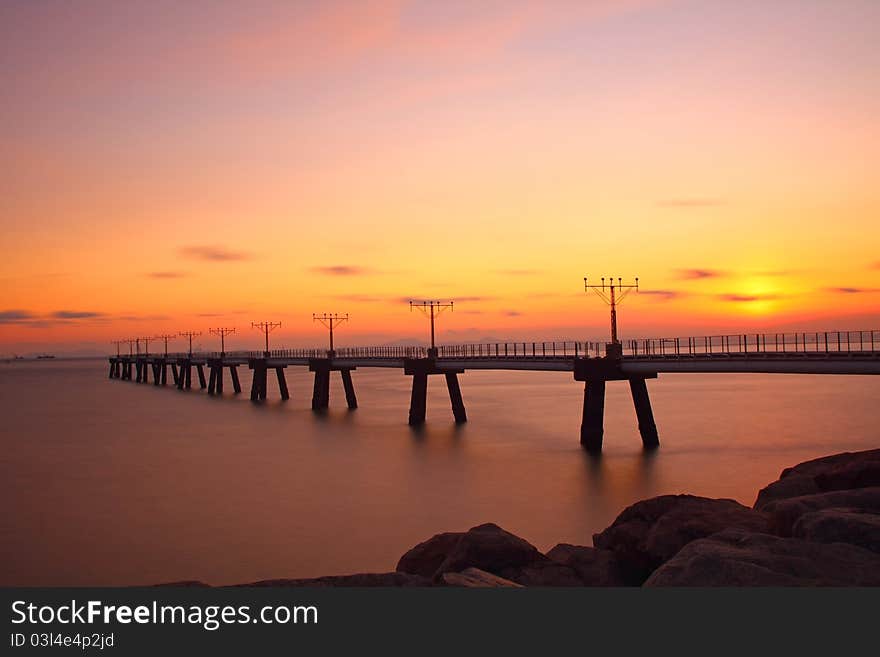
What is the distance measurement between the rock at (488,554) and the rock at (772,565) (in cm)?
408

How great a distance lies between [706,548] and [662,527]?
416 centimetres

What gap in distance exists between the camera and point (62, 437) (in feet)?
200

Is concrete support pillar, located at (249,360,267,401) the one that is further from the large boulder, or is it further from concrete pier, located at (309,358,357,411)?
the large boulder

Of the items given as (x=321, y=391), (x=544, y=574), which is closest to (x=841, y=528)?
(x=544, y=574)

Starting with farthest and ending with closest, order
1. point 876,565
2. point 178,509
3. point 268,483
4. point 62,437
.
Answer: point 62,437 < point 268,483 < point 178,509 < point 876,565

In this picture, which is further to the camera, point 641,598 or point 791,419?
point 791,419

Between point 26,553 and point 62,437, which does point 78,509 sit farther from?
point 62,437

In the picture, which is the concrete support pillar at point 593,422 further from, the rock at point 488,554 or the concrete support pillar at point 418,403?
the rock at point 488,554

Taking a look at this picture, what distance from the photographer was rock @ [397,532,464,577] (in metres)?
15.9

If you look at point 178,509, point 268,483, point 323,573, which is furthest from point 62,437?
point 323,573

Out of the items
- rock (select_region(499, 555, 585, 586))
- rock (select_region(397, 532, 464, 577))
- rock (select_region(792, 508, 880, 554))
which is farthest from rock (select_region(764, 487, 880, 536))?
rock (select_region(397, 532, 464, 577))

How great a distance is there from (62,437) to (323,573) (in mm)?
46099

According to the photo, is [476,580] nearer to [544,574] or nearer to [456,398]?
[544,574]

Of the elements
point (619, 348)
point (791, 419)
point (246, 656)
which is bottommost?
point (791, 419)
